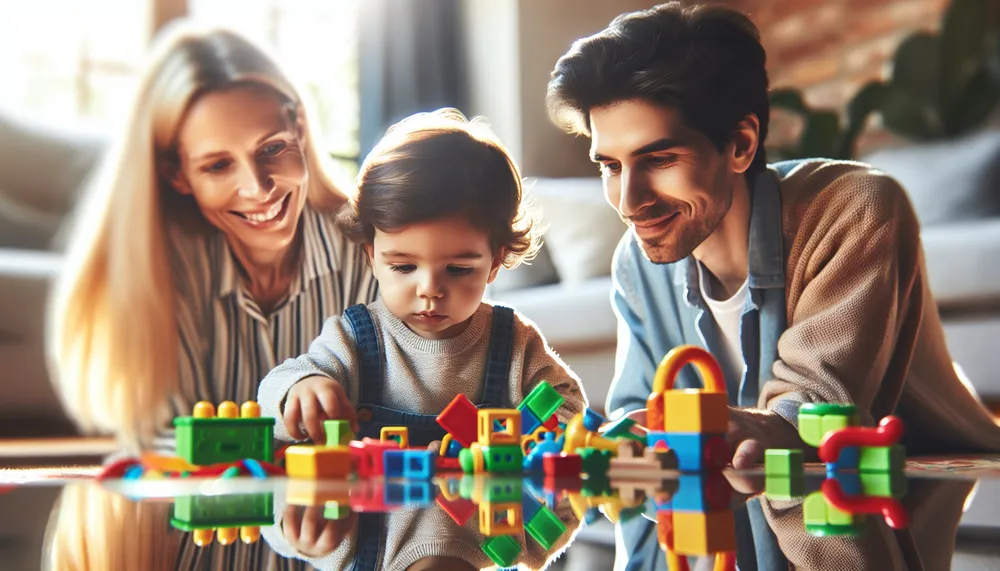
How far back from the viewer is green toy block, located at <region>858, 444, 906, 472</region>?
84 cm

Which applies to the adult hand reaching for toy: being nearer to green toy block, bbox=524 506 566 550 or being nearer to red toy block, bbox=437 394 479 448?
red toy block, bbox=437 394 479 448

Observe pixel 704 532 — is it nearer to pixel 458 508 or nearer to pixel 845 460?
pixel 458 508

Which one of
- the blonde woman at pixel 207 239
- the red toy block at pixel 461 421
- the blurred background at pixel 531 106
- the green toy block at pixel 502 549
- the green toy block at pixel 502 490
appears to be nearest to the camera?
the green toy block at pixel 502 549

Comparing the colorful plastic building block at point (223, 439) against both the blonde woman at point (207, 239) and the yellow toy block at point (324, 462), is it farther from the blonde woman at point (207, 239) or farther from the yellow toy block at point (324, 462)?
the blonde woman at point (207, 239)

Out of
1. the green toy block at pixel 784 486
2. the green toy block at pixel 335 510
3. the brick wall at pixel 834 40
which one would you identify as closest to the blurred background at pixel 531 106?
the brick wall at pixel 834 40

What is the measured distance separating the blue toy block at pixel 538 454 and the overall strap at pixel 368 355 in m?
0.20

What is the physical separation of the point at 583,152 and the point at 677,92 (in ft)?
0.57

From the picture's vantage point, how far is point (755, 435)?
941 mm

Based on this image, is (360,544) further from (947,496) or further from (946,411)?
(946,411)

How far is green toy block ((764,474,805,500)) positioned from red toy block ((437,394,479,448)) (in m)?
0.25

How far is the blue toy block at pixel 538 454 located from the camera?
89 cm

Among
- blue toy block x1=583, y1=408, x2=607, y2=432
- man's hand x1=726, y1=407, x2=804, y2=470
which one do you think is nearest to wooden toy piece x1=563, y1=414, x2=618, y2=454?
blue toy block x1=583, y1=408, x2=607, y2=432

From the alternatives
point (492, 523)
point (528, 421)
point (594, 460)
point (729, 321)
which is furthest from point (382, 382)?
point (492, 523)

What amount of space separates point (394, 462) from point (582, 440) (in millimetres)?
153
